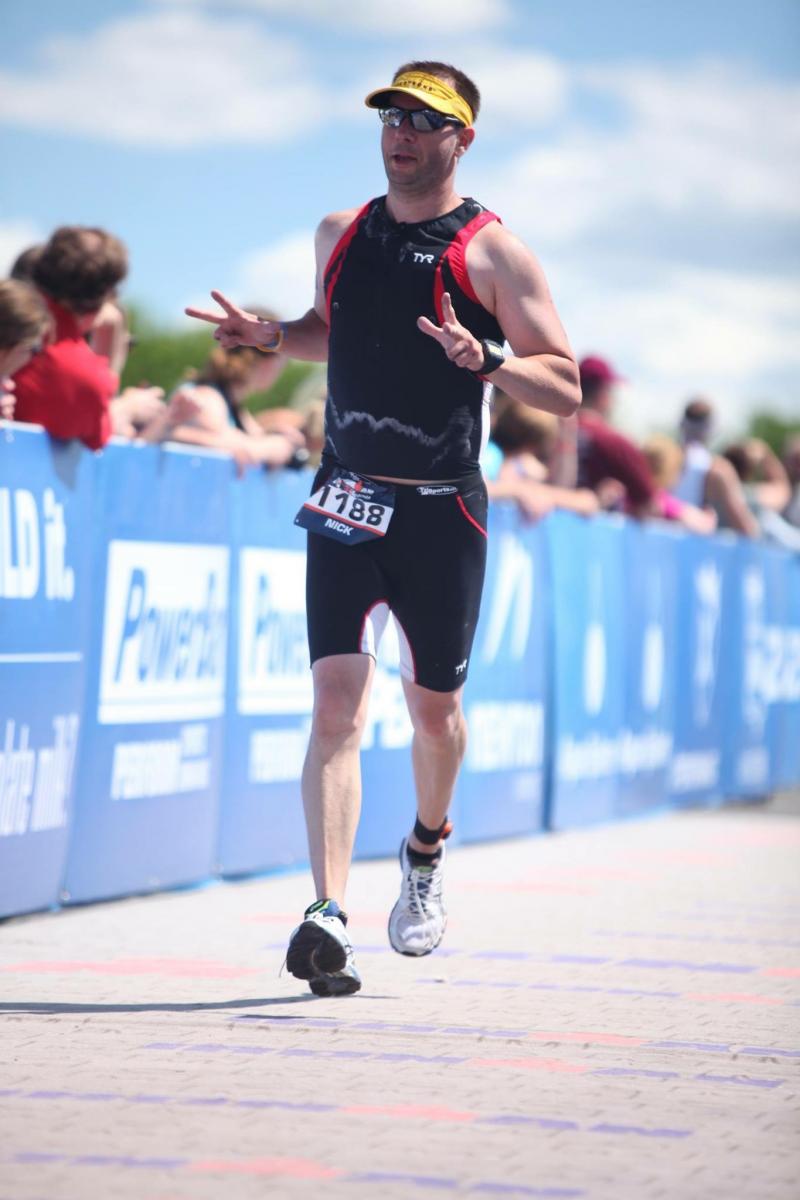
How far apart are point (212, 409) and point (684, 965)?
3204 millimetres

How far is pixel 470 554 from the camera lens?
237 inches

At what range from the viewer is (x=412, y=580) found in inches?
234

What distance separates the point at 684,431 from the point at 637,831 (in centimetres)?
389

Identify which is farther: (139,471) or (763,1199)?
(139,471)

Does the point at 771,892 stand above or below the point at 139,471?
below

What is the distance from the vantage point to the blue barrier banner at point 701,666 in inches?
540

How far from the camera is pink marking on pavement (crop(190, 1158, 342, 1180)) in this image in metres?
3.69

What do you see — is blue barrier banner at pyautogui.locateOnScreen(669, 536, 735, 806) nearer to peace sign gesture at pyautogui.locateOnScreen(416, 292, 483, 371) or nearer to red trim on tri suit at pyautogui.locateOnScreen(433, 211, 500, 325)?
red trim on tri suit at pyautogui.locateOnScreen(433, 211, 500, 325)

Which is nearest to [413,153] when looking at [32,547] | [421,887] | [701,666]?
[32,547]

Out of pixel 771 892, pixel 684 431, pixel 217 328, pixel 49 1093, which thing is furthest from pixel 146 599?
pixel 684 431

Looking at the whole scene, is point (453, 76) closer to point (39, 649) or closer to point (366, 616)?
point (366, 616)

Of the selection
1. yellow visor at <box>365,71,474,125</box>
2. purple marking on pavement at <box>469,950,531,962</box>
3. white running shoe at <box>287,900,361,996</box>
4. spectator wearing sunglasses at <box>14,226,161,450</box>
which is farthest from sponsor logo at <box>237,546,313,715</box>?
white running shoe at <box>287,900,361,996</box>

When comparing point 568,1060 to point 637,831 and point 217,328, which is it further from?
point 637,831

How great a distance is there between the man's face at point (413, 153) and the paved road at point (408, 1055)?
2.18 m
